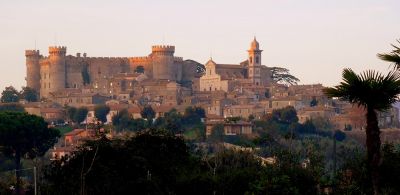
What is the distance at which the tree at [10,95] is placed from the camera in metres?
118

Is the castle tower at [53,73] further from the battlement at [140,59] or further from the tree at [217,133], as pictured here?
the tree at [217,133]

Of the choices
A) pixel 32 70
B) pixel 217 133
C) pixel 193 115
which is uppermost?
pixel 32 70

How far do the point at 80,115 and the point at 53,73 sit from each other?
16910 millimetres

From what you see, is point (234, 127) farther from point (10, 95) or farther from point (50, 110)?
point (10, 95)

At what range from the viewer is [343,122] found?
10256 centimetres

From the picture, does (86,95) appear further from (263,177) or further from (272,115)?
(263,177)

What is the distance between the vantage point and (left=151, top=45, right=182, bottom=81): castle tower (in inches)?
4658

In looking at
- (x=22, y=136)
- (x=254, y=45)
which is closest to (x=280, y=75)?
(x=254, y=45)

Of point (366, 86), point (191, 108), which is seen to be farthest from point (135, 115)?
point (366, 86)

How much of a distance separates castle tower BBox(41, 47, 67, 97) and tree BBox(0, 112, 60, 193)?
58733mm

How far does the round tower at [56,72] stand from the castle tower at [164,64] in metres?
9.60

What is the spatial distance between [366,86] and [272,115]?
81884mm

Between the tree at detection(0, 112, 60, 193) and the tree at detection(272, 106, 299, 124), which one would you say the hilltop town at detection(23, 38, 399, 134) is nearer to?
the tree at detection(272, 106, 299, 124)

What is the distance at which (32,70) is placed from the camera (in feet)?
398
